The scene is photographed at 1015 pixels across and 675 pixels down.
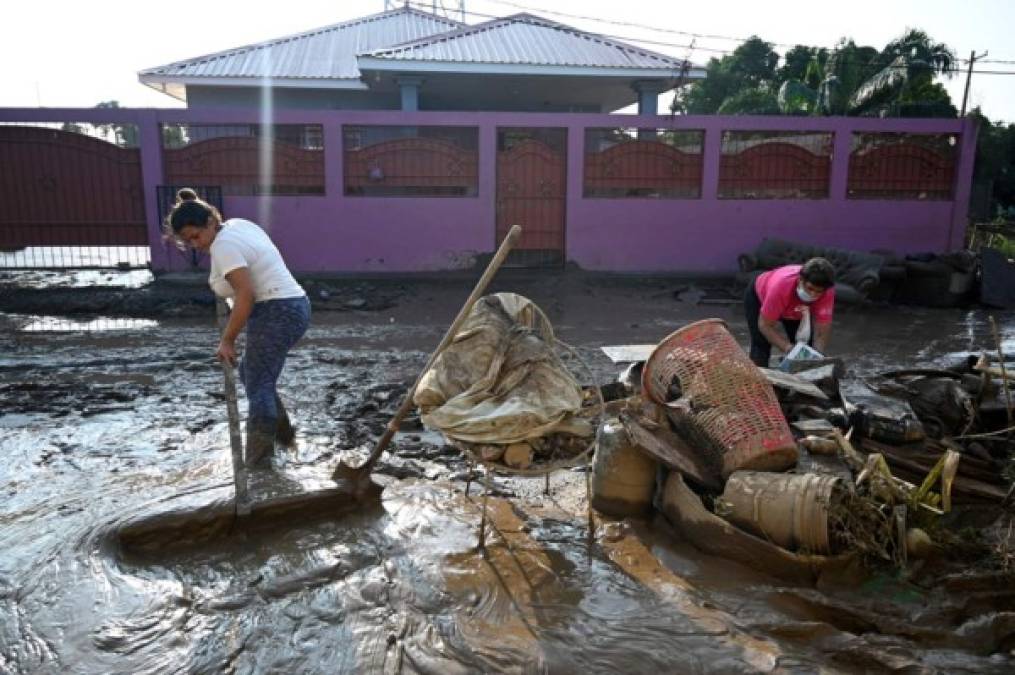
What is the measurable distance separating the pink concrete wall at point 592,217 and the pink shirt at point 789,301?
274 inches

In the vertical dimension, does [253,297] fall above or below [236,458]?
above

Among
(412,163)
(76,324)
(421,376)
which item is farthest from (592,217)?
(421,376)

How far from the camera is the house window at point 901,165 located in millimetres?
11867

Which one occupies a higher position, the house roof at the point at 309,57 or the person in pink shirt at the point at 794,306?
the house roof at the point at 309,57

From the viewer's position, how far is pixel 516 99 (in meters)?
17.0

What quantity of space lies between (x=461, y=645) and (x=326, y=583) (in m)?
0.74

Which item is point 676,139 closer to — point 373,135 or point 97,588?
point 373,135

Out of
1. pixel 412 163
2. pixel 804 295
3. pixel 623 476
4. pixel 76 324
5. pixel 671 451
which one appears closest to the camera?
pixel 671 451

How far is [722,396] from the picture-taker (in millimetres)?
3629

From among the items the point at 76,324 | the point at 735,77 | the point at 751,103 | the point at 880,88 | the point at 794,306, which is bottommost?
the point at 76,324

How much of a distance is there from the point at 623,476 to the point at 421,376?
3.76 feet

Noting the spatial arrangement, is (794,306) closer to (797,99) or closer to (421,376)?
(421,376)

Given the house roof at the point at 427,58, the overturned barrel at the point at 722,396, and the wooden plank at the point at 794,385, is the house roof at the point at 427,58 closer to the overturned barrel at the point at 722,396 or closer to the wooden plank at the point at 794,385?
the wooden plank at the point at 794,385

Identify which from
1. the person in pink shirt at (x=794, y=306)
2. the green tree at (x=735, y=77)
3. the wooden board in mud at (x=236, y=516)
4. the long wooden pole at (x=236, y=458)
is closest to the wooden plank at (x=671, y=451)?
the wooden board in mud at (x=236, y=516)
